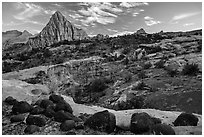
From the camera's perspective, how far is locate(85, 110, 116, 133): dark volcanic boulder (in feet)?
22.1

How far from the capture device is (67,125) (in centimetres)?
697

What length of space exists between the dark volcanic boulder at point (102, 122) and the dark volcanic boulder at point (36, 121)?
1362mm

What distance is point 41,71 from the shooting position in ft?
68.5

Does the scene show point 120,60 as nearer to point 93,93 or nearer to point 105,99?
point 93,93

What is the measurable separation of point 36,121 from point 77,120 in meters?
1.23

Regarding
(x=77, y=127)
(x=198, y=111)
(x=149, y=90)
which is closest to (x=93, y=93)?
(x=149, y=90)

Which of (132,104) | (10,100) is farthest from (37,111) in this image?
(132,104)

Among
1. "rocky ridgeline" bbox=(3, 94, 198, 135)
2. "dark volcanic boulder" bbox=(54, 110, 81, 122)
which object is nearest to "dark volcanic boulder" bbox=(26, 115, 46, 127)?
"rocky ridgeline" bbox=(3, 94, 198, 135)

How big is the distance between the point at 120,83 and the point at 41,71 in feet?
24.3

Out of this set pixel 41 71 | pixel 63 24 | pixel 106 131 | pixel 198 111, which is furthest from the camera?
pixel 63 24

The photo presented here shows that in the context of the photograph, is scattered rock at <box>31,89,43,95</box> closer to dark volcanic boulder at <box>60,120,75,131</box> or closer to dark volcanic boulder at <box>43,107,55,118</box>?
dark volcanic boulder at <box>43,107,55,118</box>

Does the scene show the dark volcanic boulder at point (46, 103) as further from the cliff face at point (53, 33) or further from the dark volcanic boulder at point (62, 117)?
the cliff face at point (53, 33)

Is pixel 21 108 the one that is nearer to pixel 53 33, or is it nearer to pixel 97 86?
pixel 97 86

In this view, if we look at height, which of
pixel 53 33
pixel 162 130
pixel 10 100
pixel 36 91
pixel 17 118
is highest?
pixel 53 33
